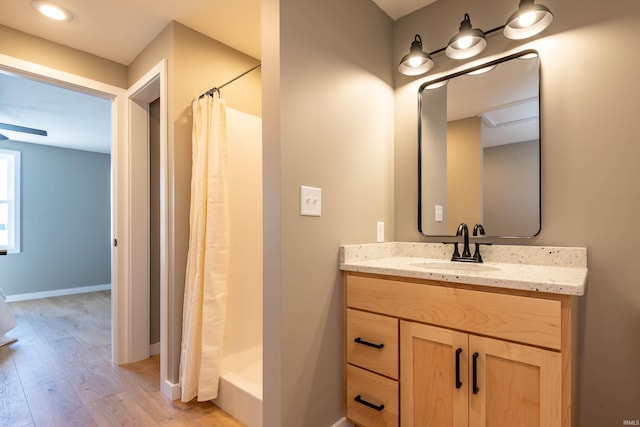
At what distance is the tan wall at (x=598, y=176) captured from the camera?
132 centimetres

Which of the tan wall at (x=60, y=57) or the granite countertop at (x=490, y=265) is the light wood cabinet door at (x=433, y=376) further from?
the tan wall at (x=60, y=57)

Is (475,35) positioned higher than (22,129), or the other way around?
(22,129)

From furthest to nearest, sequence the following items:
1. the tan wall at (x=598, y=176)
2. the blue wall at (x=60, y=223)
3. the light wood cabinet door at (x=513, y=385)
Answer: the blue wall at (x=60, y=223), the tan wall at (x=598, y=176), the light wood cabinet door at (x=513, y=385)

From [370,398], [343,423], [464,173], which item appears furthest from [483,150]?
[343,423]

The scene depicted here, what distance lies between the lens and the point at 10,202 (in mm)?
4766

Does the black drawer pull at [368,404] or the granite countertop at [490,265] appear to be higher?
the granite countertop at [490,265]

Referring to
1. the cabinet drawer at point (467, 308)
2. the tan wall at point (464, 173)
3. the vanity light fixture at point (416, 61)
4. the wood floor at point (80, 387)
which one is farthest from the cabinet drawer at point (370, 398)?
the vanity light fixture at point (416, 61)

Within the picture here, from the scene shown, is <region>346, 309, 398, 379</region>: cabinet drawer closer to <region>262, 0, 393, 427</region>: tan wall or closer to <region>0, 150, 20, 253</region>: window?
<region>262, 0, 393, 427</region>: tan wall

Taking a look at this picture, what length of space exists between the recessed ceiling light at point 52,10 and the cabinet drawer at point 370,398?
2.61 m

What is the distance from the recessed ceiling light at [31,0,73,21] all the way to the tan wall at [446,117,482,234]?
240 cm

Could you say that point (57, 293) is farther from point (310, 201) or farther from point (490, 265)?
point (490, 265)

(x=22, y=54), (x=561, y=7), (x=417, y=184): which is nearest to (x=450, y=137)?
(x=417, y=184)

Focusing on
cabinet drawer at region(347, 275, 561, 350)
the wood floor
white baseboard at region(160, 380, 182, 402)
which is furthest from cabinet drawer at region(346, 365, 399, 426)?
white baseboard at region(160, 380, 182, 402)

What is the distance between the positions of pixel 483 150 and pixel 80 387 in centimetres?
293
